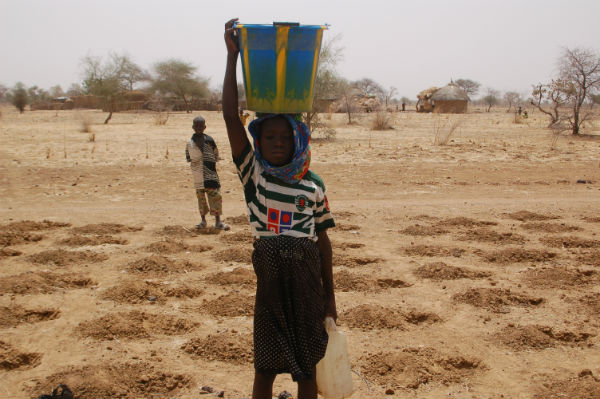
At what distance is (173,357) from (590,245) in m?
4.53

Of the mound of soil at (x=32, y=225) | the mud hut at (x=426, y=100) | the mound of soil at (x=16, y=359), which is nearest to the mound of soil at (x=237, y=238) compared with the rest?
the mound of soil at (x=32, y=225)

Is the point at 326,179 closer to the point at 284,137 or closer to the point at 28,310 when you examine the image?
the point at 28,310

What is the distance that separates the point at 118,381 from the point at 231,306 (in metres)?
1.17

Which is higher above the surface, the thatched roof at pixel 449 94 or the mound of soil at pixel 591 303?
the thatched roof at pixel 449 94

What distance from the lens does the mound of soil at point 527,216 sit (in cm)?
682

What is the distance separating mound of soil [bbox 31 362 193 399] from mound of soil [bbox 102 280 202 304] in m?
1.08

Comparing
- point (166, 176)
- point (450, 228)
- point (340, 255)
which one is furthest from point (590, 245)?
point (166, 176)

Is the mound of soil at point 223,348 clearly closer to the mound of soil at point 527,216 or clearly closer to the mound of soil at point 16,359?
the mound of soil at point 16,359

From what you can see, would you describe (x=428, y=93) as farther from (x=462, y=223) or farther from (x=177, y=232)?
(x=177, y=232)

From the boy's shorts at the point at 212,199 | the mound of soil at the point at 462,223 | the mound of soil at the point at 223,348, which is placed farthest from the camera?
the mound of soil at the point at 462,223

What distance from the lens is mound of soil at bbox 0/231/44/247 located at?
18.4 ft

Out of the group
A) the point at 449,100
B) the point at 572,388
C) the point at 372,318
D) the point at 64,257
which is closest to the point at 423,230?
the point at 372,318

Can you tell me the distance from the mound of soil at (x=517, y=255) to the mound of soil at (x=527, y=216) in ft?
5.38

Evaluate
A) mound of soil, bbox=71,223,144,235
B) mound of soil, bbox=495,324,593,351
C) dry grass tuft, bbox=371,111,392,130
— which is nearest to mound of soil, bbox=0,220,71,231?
mound of soil, bbox=71,223,144,235
